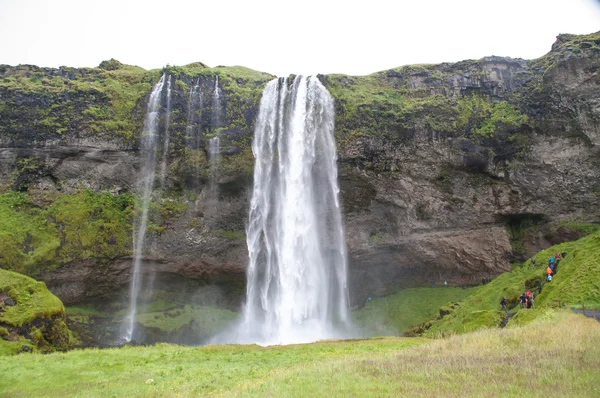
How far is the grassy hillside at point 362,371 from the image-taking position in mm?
7848

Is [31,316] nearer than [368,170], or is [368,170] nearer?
[31,316]

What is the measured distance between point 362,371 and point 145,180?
32.3 metres

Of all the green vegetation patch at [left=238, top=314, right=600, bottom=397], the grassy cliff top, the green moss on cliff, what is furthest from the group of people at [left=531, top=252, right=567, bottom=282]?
the green moss on cliff

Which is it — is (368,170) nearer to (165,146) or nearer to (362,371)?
(165,146)

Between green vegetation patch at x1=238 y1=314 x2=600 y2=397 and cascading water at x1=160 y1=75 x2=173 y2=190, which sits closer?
green vegetation patch at x1=238 y1=314 x2=600 y2=397

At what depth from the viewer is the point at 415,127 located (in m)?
36.1

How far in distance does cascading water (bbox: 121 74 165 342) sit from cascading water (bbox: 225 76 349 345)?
8955 mm

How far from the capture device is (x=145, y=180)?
38.1 m

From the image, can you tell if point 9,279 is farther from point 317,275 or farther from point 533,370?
point 533,370

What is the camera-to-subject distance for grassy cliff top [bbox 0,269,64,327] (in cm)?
2330

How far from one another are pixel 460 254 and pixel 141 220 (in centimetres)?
2775

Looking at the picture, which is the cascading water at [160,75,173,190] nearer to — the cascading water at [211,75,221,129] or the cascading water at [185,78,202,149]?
the cascading water at [185,78,202,149]

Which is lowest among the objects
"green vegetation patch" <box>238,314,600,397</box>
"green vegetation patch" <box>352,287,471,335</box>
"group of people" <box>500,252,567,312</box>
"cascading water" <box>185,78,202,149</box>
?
"green vegetation patch" <box>352,287,471,335</box>

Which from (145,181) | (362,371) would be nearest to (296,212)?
(145,181)
